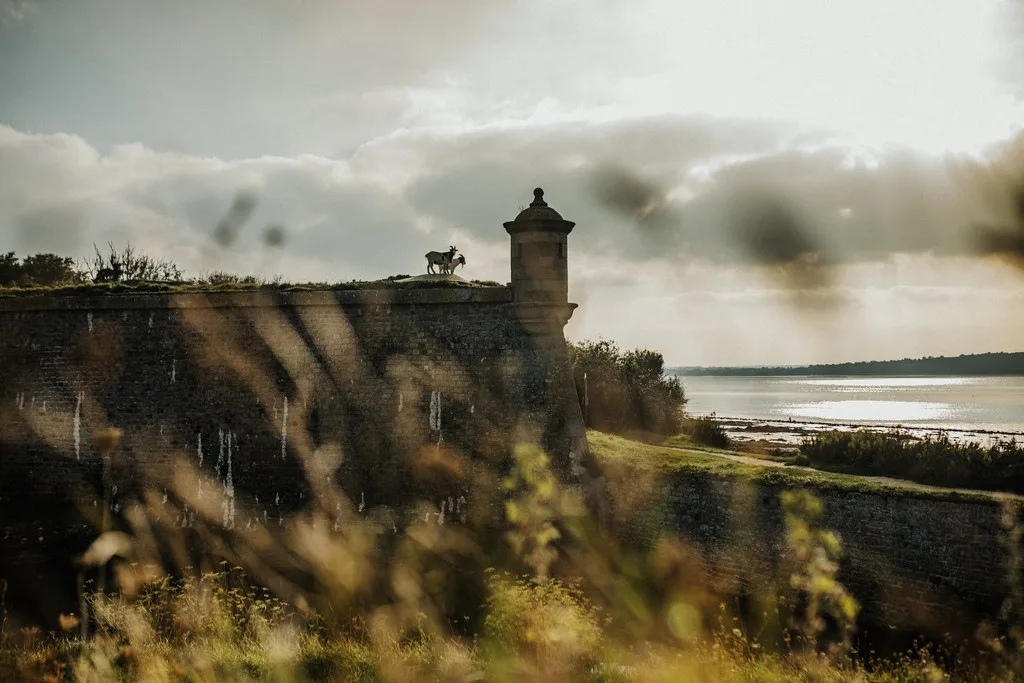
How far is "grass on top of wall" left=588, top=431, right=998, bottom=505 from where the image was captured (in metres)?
11.9

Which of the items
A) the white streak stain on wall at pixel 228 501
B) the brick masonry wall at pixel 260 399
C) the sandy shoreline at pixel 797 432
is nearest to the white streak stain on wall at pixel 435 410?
the brick masonry wall at pixel 260 399

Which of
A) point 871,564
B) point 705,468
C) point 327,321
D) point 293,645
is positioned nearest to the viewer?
point 293,645

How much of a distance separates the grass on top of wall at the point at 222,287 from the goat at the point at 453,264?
171cm

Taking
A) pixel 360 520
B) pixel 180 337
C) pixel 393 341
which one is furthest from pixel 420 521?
pixel 180 337

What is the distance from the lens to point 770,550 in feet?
41.4

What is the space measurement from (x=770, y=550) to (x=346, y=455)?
8.95 meters

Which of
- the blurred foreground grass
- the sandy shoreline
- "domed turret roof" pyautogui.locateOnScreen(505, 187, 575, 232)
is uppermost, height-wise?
"domed turret roof" pyautogui.locateOnScreen(505, 187, 575, 232)

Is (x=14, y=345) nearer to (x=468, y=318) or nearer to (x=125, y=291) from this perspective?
(x=125, y=291)

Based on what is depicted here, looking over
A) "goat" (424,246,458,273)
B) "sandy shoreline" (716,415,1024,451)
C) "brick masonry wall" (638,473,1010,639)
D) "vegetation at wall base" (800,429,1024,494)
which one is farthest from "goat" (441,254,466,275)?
"sandy shoreline" (716,415,1024,451)

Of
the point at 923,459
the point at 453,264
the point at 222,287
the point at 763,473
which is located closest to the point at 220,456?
the point at 222,287

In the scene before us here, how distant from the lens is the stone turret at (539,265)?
1388cm

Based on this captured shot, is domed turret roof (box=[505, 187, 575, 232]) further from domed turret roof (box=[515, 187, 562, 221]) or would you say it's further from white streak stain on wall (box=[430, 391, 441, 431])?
white streak stain on wall (box=[430, 391, 441, 431])

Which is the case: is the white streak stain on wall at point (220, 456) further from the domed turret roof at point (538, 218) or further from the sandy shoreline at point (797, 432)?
the sandy shoreline at point (797, 432)

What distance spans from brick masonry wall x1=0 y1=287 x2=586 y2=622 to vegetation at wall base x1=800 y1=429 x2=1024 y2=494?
24.5 feet
